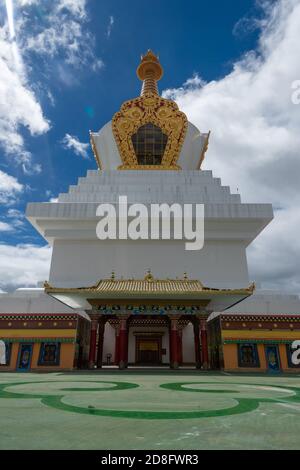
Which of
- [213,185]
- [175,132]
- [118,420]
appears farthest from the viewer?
[175,132]

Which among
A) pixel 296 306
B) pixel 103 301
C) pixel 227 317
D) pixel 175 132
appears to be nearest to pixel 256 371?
pixel 227 317

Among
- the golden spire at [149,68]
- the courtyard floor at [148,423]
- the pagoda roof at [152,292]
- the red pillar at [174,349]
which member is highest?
the golden spire at [149,68]

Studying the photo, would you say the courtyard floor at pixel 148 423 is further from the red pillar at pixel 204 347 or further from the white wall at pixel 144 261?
the white wall at pixel 144 261

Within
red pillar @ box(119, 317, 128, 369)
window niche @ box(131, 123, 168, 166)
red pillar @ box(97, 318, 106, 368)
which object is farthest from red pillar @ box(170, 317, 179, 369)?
window niche @ box(131, 123, 168, 166)

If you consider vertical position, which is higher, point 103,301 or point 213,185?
point 213,185

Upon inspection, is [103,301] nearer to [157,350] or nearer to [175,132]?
[157,350]

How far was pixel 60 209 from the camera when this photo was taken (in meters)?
17.3

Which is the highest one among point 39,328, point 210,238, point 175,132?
point 175,132

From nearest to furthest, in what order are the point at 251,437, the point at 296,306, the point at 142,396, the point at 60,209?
the point at 251,437 → the point at 142,396 → the point at 296,306 → the point at 60,209

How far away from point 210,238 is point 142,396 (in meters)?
13.2

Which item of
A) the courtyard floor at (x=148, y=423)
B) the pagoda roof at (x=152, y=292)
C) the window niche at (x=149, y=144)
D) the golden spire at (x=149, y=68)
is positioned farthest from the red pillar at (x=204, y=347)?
the golden spire at (x=149, y=68)

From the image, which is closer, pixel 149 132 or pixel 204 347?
pixel 204 347

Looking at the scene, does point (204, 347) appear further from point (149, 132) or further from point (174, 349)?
point (149, 132)

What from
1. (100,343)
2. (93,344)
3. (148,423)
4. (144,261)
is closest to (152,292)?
(93,344)
